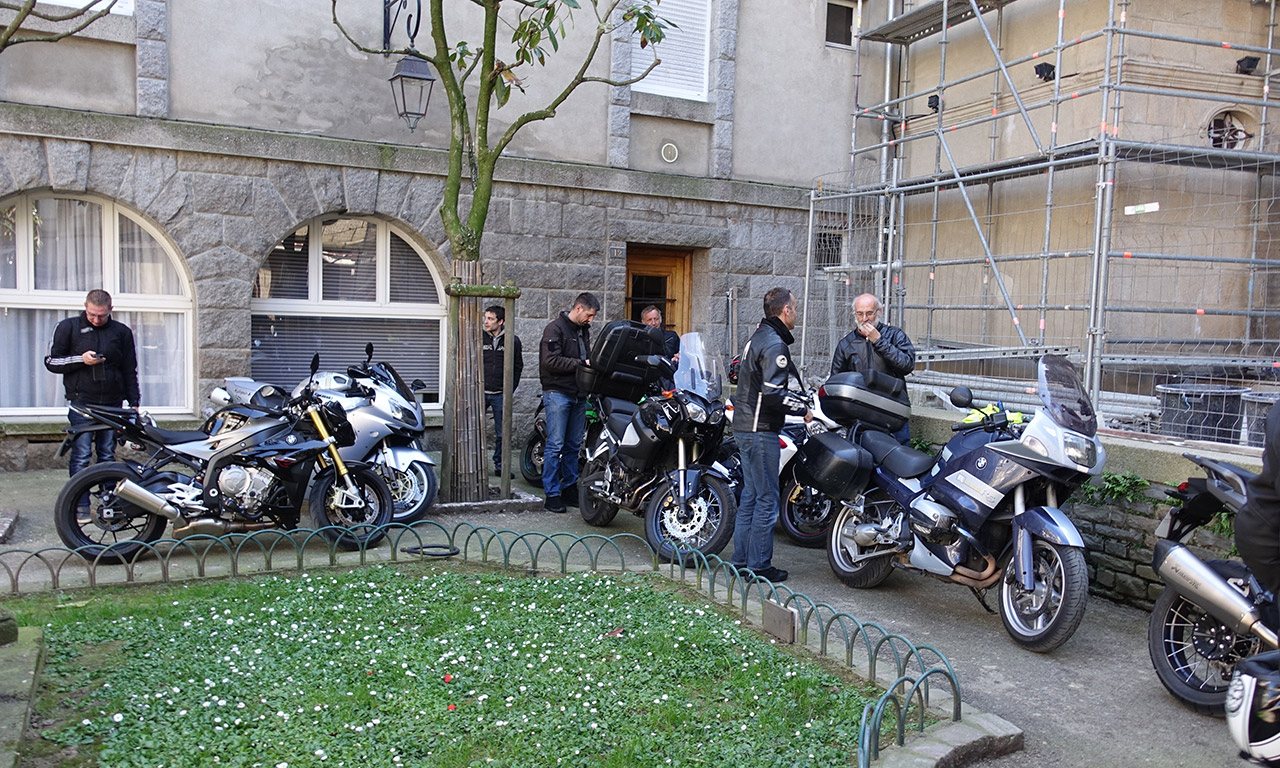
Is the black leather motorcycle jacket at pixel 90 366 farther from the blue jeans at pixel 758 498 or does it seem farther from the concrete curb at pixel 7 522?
the blue jeans at pixel 758 498

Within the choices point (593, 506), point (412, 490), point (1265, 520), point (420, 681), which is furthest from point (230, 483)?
point (1265, 520)

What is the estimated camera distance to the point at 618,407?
299 inches

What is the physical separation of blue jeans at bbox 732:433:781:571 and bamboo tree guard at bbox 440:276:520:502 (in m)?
2.50

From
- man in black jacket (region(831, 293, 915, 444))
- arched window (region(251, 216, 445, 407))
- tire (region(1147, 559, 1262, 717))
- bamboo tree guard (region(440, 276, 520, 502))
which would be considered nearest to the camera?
tire (region(1147, 559, 1262, 717))

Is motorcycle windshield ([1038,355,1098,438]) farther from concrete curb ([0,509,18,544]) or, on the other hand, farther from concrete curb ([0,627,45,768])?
concrete curb ([0,509,18,544])

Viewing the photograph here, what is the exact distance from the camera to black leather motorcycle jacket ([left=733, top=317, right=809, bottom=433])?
5918 mm

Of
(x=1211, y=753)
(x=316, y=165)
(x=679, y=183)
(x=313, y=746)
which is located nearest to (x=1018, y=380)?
(x=679, y=183)

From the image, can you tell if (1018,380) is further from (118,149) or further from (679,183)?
(118,149)

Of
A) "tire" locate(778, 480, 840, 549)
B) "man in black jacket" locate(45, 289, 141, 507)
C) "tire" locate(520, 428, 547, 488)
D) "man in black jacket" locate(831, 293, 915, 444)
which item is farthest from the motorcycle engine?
"man in black jacket" locate(831, 293, 915, 444)

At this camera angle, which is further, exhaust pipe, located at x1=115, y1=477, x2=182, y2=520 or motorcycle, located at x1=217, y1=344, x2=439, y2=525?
motorcycle, located at x1=217, y1=344, x2=439, y2=525

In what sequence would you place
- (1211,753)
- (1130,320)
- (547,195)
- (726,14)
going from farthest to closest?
(726,14), (547,195), (1130,320), (1211,753)

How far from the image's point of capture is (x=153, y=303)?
9148 millimetres

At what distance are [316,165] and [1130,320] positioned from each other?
783 cm

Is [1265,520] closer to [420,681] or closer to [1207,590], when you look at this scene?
[1207,590]
